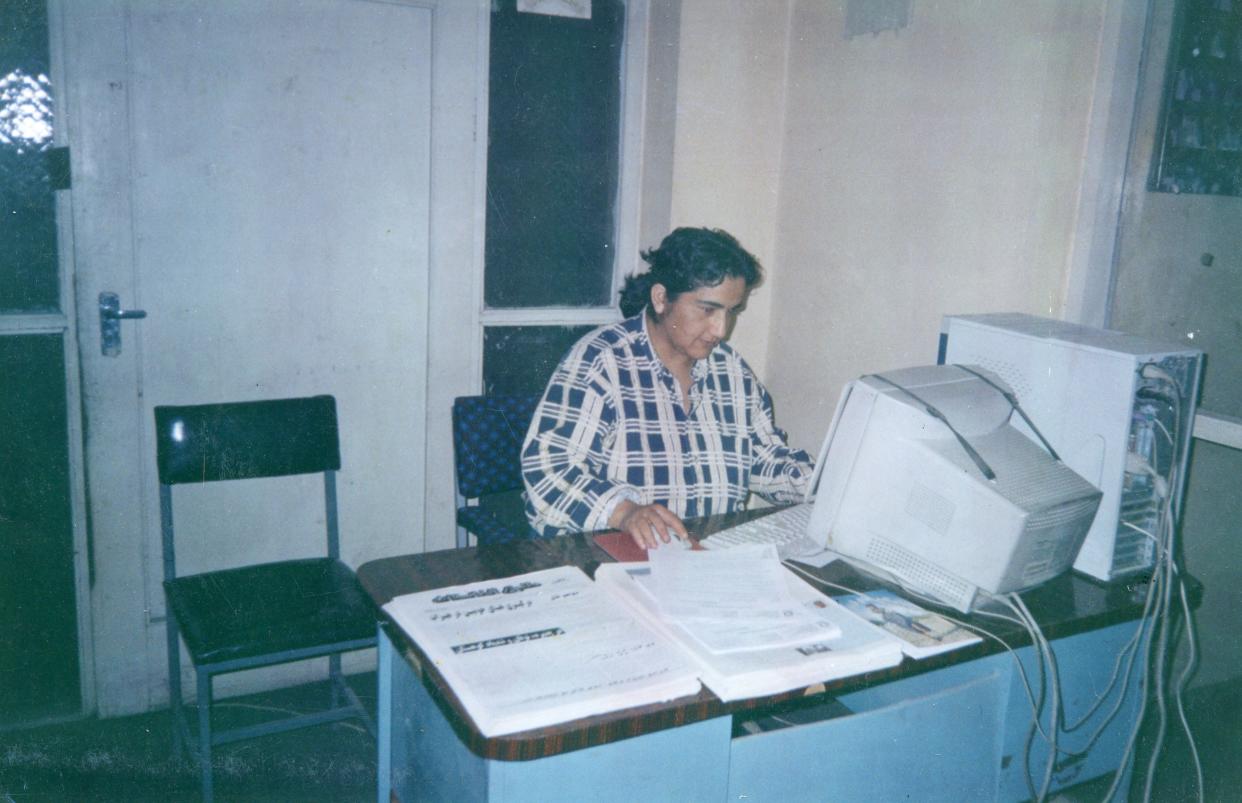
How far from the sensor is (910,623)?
1455mm

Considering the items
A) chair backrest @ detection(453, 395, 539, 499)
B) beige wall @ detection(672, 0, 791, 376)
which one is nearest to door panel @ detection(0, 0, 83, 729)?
chair backrest @ detection(453, 395, 539, 499)

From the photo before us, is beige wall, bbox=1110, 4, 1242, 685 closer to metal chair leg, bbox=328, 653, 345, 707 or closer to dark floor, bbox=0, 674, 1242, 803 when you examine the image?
dark floor, bbox=0, 674, 1242, 803

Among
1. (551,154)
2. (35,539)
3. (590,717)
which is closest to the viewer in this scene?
(590,717)

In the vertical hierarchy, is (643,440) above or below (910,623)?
above

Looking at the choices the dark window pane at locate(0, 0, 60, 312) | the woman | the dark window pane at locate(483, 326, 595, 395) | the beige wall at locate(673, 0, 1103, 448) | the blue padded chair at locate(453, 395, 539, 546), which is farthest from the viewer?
the dark window pane at locate(483, 326, 595, 395)

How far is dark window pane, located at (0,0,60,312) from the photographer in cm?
220

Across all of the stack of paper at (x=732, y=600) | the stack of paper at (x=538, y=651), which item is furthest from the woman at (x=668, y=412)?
the stack of paper at (x=538, y=651)

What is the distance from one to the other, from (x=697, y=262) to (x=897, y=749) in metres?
1.10

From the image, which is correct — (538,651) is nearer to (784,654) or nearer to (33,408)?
(784,654)

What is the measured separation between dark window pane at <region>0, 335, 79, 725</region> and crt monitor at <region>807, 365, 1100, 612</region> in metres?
2.02

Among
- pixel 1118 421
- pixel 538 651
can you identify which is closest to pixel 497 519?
pixel 538 651

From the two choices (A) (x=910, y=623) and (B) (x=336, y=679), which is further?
(B) (x=336, y=679)

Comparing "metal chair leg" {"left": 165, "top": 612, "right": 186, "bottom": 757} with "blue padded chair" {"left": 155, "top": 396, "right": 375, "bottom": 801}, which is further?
"metal chair leg" {"left": 165, "top": 612, "right": 186, "bottom": 757}

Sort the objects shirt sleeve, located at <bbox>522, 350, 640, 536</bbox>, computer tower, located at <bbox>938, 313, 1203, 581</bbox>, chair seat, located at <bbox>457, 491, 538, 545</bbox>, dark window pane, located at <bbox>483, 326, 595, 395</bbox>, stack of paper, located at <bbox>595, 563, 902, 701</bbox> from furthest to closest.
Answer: dark window pane, located at <bbox>483, 326, 595, 395</bbox>
chair seat, located at <bbox>457, 491, 538, 545</bbox>
shirt sleeve, located at <bbox>522, 350, 640, 536</bbox>
computer tower, located at <bbox>938, 313, 1203, 581</bbox>
stack of paper, located at <bbox>595, 563, 902, 701</bbox>
